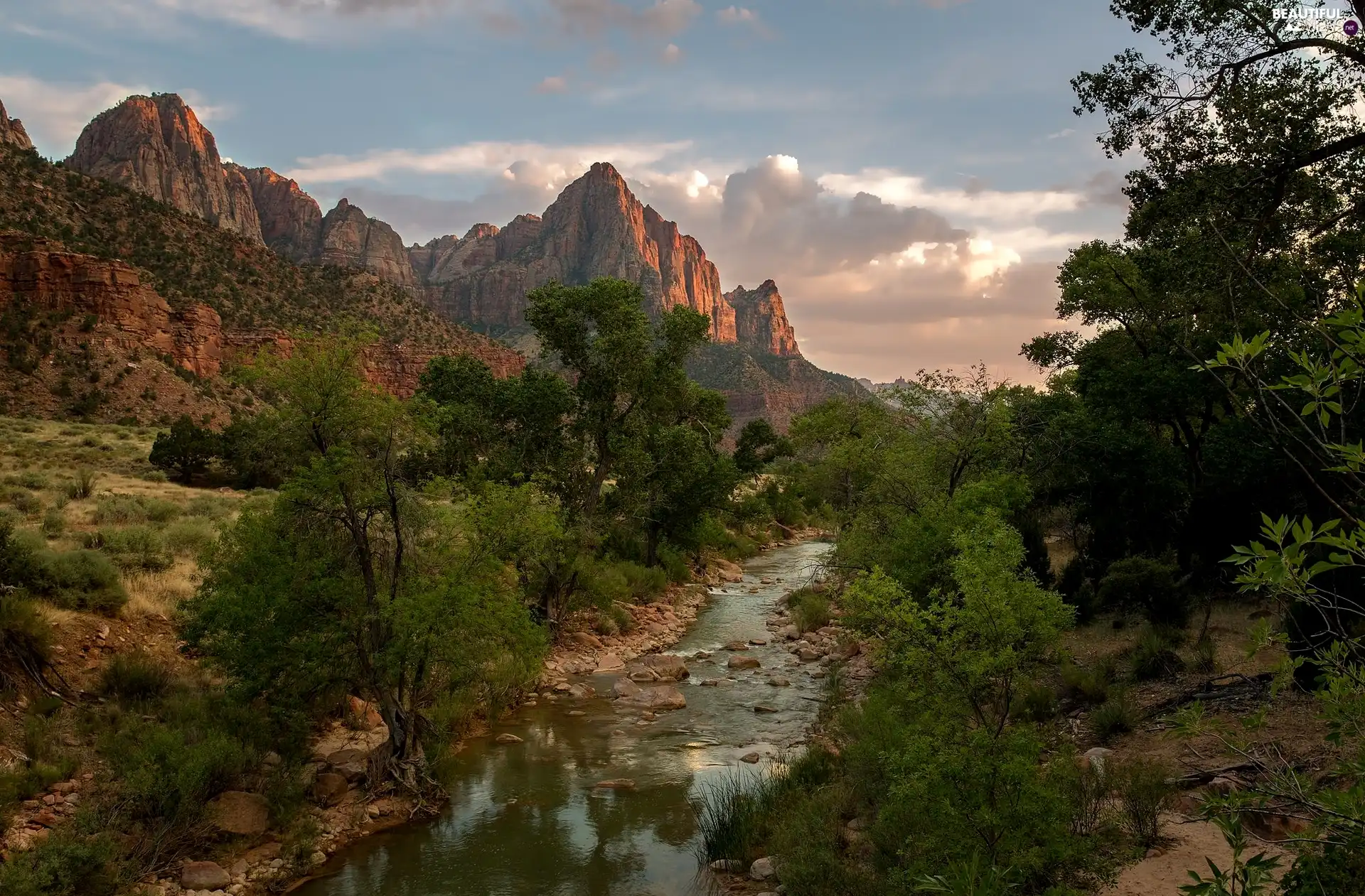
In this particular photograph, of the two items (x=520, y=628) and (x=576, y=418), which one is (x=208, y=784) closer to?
(x=520, y=628)

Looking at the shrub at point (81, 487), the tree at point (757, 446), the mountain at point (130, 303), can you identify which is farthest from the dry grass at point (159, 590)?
the tree at point (757, 446)

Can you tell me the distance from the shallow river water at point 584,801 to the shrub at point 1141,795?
5.02 m

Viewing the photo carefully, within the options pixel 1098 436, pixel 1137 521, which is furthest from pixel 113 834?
pixel 1137 521

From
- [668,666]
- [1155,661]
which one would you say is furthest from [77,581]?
[1155,661]

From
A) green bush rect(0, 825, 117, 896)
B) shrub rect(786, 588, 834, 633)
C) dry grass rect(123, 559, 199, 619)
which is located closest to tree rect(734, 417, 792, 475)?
shrub rect(786, 588, 834, 633)

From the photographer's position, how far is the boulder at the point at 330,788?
11.6 metres

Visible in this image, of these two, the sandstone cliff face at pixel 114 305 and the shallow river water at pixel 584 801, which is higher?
the sandstone cliff face at pixel 114 305

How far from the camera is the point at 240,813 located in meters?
10.4

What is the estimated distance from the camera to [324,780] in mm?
11836

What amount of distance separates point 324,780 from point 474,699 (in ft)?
12.8

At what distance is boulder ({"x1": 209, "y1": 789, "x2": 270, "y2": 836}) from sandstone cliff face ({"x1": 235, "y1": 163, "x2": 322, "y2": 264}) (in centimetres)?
17443

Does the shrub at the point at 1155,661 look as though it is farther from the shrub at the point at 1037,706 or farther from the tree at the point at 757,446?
the tree at the point at 757,446

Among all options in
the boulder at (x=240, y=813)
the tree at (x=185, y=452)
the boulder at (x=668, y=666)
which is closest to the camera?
the boulder at (x=240, y=813)

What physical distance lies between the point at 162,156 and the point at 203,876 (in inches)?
6306
